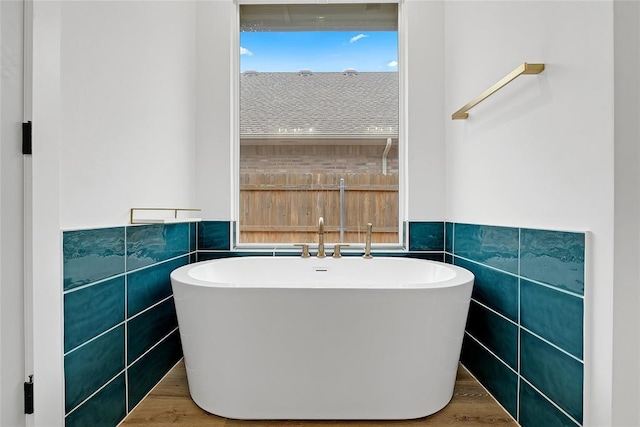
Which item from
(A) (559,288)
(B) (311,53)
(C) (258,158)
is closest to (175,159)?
(C) (258,158)

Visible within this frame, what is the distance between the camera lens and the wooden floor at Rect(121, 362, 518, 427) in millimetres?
1492

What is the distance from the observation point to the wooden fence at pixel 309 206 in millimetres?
2471

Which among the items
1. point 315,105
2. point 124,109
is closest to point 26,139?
point 124,109

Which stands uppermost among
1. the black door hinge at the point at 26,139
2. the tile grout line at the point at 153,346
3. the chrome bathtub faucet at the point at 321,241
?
the black door hinge at the point at 26,139

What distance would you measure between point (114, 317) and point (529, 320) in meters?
1.66

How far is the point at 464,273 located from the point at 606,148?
0.77m

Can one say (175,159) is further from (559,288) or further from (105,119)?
(559,288)

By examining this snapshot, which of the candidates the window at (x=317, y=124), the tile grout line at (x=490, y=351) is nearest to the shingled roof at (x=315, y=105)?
the window at (x=317, y=124)

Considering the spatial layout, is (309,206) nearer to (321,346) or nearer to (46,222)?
(321,346)

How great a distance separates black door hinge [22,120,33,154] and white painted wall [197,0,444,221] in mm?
1264

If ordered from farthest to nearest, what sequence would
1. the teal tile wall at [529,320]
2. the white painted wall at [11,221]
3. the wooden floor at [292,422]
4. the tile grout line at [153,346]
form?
the tile grout line at [153,346], the wooden floor at [292,422], the teal tile wall at [529,320], the white painted wall at [11,221]

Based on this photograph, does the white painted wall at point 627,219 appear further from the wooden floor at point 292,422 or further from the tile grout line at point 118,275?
the tile grout line at point 118,275

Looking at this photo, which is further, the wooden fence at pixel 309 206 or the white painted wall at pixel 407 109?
the wooden fence at pixel 309 206

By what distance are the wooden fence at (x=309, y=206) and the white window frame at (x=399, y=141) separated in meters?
0.06
